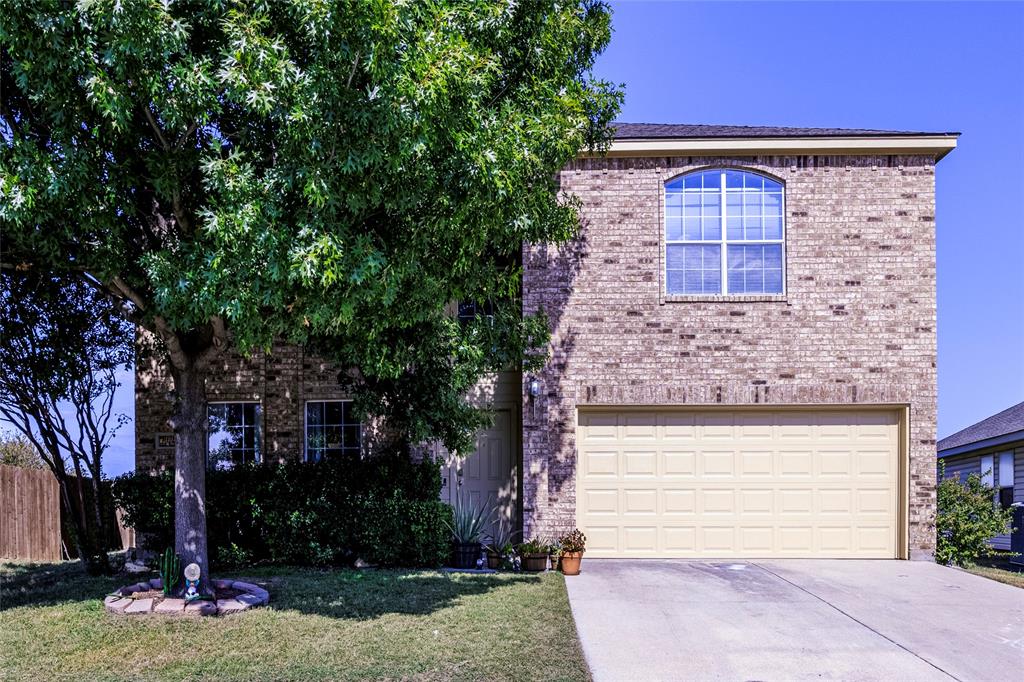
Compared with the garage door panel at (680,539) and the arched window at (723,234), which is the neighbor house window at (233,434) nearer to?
the garage door panel at (680,539)

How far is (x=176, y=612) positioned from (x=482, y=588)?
126 inches

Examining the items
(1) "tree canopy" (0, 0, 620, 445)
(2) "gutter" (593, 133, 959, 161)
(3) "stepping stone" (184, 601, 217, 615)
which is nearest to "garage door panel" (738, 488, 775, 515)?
(2) "gutter" (593, 133, 959, 161)

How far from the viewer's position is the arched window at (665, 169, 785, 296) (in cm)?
1107

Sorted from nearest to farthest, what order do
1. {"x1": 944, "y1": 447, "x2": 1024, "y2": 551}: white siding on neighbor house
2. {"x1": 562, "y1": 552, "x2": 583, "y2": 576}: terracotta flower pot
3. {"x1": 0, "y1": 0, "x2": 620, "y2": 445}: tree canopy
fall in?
1. {"x1": 0, "y1": 0, "x2": 620, "y2": 445}: tree canopy
2. {"x1": 562, "y1": 552, "x2": 583, "y2": 576}: terracotta flower pot
3. {"x1": 944, "y1": 447, "x2": 1024, "y2": 551}: white siding on neighbor house

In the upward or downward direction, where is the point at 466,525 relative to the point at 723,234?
downward

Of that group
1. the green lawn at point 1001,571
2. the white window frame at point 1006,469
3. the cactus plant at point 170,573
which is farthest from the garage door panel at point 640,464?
the white window frame at point 1006,469

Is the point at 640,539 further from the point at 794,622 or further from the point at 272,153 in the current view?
the point at 272,153

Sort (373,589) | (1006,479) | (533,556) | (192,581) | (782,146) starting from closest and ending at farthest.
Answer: (192,581), (373,589), (533,556), (782,146), (1006,479)

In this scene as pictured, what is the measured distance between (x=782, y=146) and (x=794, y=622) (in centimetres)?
655

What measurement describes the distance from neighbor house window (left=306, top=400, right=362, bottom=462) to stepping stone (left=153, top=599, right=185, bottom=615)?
3962 millimetres

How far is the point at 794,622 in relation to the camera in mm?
7363

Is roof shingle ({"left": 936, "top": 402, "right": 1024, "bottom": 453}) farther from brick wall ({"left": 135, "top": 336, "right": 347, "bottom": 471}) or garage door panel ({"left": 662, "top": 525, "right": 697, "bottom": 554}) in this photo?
brick wall ({"left": 135, "top": 336, "right": 347, "bottom": 471})

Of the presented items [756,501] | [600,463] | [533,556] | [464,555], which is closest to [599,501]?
[600,463]

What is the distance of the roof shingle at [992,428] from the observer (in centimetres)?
1685
